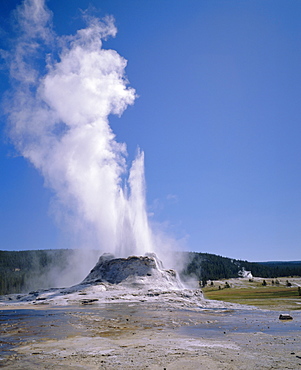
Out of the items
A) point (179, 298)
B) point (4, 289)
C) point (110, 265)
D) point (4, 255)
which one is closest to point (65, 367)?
point (179, 298)

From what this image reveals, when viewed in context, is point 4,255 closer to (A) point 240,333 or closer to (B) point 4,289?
(B) point 4,289

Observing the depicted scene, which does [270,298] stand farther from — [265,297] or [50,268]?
[50,268]

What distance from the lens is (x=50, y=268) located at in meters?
137

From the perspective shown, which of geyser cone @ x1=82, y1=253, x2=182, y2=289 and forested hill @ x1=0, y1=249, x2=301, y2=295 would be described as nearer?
geyser cone @ x1=82, y1=253, x2=182, y2=289

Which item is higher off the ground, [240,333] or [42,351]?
[42,351]

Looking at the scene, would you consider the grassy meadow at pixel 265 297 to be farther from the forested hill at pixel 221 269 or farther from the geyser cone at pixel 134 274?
the forested hill at pixel 221 269

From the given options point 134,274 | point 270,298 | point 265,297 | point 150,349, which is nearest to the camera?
point 150,349

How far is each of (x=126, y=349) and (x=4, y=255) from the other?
636ft

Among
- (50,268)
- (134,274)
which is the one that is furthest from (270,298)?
(50,268)

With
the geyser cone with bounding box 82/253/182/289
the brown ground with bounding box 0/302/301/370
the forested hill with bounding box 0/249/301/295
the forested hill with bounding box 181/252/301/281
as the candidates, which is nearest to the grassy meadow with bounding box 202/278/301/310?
the geyser cone with bounding box 82/253/182/289

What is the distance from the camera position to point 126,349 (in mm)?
12086

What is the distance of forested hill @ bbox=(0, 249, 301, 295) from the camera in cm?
11244

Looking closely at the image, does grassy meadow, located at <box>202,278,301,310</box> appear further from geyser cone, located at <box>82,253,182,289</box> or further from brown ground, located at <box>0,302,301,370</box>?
brown ground, located at <box>0,302,301,370</box>

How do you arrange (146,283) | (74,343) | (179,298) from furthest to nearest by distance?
(146,283) < (179,298) < (74,343)
